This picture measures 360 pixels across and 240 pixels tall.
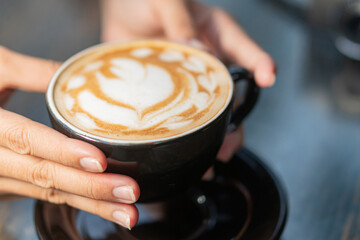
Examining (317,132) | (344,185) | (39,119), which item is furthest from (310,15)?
(39,119)

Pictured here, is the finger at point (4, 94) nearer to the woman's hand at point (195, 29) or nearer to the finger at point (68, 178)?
the finger at point (68, 178)

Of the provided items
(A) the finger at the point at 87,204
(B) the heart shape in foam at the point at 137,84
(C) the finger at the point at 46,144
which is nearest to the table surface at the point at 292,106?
(A) the finger at the point at 87,204

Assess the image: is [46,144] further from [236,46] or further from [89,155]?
[236,46]

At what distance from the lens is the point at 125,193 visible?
0.52 meters

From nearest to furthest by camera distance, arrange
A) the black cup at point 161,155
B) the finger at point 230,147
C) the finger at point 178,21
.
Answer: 1. the black cup at point 161,155
2. the finger at point 230,147
3. the finger at point 178,21

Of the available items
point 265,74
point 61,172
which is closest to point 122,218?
point 61,172

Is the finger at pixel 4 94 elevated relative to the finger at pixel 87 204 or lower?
elevated

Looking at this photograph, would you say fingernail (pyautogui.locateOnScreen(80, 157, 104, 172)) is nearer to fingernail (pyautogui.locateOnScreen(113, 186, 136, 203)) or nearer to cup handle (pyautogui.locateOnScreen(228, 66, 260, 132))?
fingernail (pyautogui.locateOnScreen(113, 186, 136, 203))

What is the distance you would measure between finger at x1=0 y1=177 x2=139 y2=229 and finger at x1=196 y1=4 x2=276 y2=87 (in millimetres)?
364

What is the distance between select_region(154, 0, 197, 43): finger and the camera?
0.88 m

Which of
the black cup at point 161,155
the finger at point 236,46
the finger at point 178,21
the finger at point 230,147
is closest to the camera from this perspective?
the black cup at point 161,155

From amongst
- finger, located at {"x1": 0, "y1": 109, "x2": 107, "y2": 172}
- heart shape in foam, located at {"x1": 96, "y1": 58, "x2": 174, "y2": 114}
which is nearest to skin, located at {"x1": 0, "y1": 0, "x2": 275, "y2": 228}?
A: finger, located at {"x1": 0, "y1": 109, "x2": 107, "y2": 172}

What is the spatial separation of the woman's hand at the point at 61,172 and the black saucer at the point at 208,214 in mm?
39

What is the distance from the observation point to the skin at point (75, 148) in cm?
53
